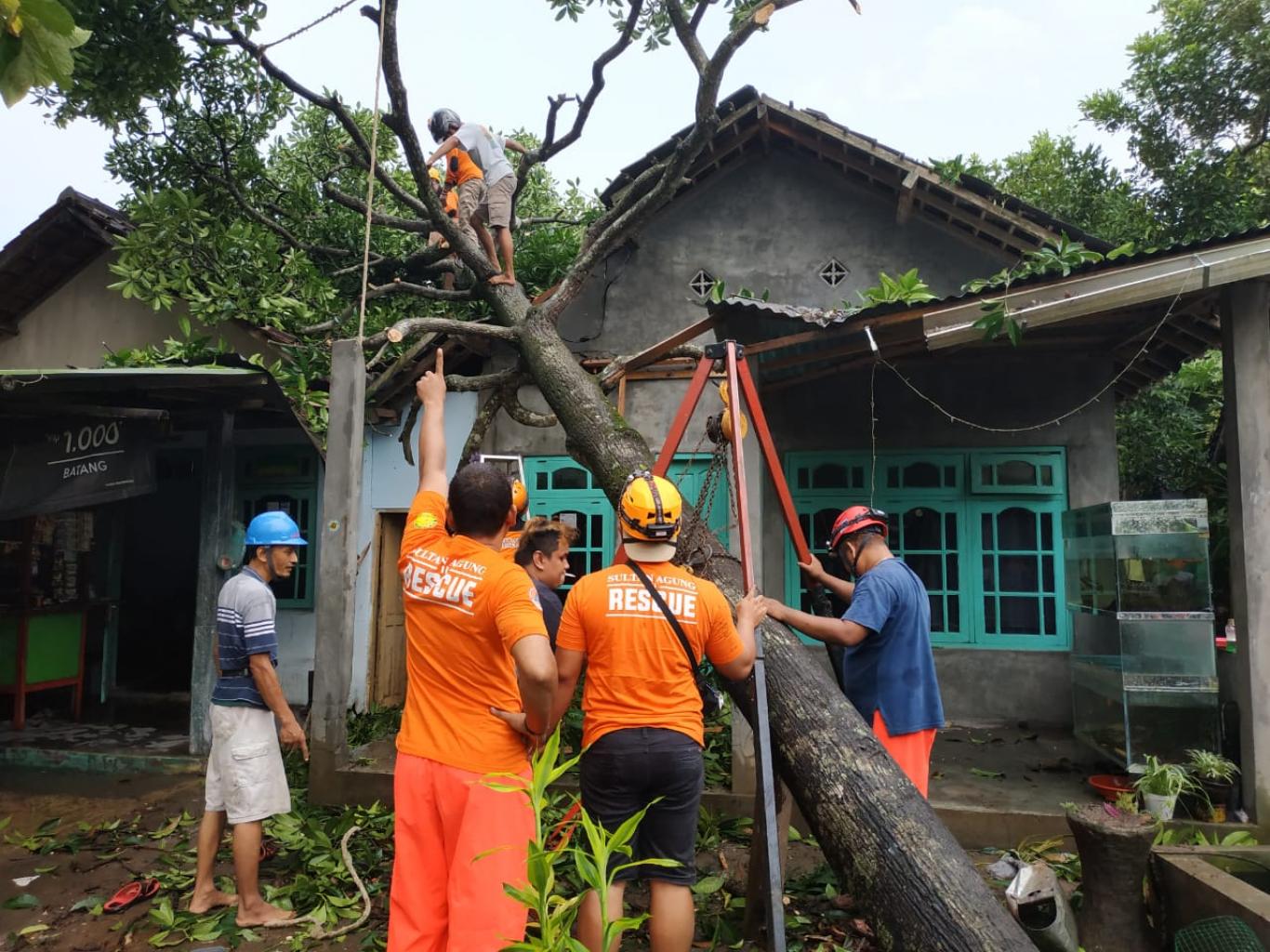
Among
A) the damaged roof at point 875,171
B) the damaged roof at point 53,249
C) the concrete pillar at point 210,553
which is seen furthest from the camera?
the damaged roof at point 53,249

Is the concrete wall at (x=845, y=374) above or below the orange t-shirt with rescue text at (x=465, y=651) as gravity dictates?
above

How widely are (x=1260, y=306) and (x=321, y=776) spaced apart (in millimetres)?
6581

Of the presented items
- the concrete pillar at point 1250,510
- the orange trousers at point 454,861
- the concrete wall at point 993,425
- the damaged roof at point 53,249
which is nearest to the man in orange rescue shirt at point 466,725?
the orange trousers at point 454,861

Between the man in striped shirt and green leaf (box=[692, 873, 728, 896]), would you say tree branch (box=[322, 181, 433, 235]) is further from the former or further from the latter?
green leaf (box=[692, 873, 728, 896])

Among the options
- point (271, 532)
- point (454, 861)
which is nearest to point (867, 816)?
point (454, 861)

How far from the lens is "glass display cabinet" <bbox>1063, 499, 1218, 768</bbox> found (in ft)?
16.8

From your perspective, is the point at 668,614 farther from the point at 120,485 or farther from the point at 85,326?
the point at 85,326

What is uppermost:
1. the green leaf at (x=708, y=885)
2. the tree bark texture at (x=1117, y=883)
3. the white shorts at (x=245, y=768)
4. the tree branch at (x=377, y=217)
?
the tree branch at (x=377, y=217)

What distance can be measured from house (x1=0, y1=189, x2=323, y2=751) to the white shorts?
274cm

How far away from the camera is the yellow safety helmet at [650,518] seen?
2865mm

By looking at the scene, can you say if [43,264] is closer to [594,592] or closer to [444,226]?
[444,226]

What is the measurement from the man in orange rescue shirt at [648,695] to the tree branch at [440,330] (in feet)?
8.95

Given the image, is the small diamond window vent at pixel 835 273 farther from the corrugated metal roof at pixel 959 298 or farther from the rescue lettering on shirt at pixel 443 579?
the rescue lettering on shirt at pixel 443 579

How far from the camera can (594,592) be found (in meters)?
2.89
